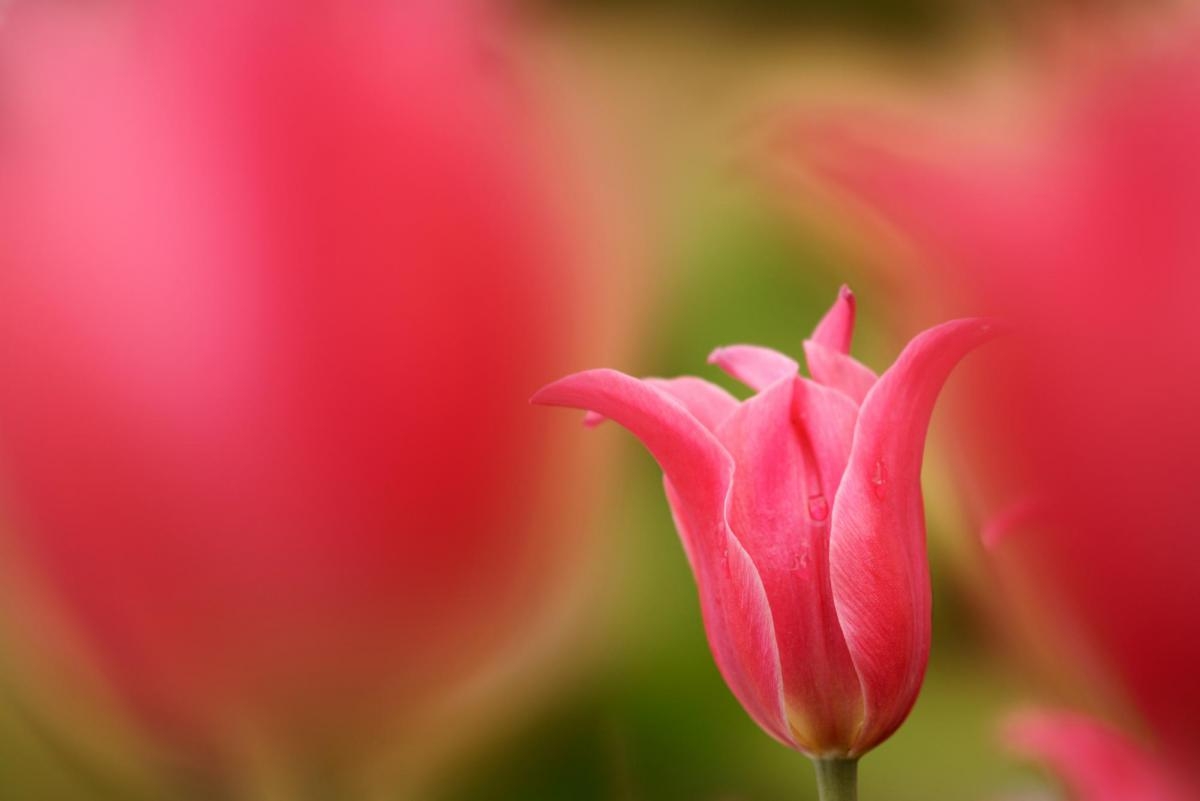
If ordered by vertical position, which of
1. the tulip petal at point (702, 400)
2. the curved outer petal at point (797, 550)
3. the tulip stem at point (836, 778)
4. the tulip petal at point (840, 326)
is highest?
the tulip petal at point (840, 326)

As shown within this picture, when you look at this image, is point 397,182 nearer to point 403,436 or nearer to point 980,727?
point 403,436

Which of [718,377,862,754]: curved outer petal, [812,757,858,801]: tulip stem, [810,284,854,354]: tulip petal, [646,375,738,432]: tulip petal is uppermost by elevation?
[810,284,854,354]: tulip petal

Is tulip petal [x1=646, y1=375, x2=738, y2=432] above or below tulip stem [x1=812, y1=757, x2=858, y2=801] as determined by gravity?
above

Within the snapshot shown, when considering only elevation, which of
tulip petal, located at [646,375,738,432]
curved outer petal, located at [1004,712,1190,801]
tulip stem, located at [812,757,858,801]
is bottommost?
curved outer petal, located at [1004,712,1190,801]
